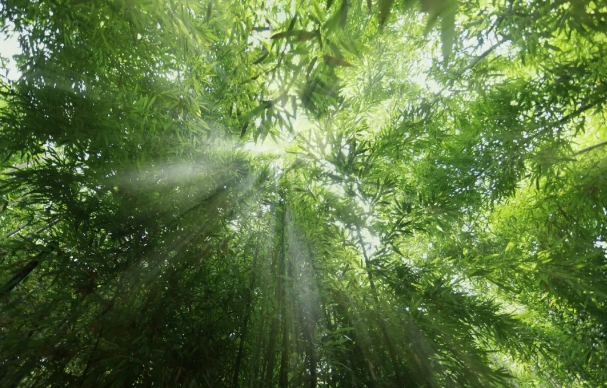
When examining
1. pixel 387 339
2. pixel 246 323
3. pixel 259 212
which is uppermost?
pixel 259 212

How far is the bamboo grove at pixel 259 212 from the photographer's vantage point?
1774 mm

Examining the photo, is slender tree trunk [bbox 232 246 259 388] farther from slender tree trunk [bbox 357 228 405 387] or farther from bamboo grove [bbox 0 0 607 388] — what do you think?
slender tree trunk [bbox 357 228 405 387]

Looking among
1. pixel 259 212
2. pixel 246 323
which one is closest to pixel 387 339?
pixel 246 323

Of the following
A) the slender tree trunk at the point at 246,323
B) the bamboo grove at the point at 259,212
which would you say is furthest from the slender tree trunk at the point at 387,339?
the slender tree trunk at the point at 246,323

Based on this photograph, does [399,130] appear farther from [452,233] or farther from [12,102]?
[12,102]

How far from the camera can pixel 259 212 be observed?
2.59 m

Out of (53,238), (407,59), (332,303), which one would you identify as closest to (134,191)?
(53,238)

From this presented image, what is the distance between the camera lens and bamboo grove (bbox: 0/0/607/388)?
1774 mm

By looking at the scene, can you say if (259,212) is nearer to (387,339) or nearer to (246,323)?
(246,323)

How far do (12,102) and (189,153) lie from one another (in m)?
1.15

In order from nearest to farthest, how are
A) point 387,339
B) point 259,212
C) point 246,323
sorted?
1. point 387,339
2. point 246,323
3. point 259,212

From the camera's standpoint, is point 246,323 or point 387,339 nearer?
point 387,339

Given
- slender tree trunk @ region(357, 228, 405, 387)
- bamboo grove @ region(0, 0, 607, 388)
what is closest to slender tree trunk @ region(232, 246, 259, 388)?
bamboo grove @ region(0, 0, 607, 388)

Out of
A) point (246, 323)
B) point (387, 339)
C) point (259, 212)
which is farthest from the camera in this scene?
point (259, 212)
